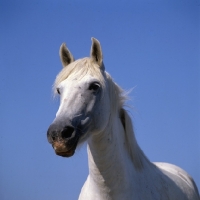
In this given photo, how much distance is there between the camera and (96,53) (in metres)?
4.09

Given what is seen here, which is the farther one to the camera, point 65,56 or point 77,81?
point 65,56

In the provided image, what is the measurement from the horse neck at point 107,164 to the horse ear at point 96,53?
0.79m

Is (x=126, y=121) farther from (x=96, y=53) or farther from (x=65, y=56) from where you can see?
(x=65, y=56)

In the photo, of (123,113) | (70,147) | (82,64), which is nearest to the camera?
(70,147)

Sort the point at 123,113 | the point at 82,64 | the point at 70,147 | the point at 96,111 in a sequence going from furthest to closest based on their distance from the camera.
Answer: the point at 123,113 < the point at 82,64 < the point at 96,111 < the point at 70,147

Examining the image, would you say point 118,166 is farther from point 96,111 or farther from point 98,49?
point 98,49

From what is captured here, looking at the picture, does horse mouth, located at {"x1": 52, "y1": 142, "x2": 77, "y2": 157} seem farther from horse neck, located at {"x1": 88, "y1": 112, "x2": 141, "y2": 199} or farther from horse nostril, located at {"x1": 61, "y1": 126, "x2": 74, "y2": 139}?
horse neck, located at {"x1": 88, "y1": 112, "x2": 141, "y2": 199}

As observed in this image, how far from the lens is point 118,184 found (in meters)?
3.67

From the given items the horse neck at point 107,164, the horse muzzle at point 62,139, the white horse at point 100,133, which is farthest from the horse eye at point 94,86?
Result: the horse muzzle at point 62,139

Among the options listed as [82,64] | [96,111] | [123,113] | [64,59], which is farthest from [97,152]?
[64,59]

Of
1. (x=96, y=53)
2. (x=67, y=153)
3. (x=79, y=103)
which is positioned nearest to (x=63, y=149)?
(x=67, y=153)

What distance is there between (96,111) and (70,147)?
54 centimetres

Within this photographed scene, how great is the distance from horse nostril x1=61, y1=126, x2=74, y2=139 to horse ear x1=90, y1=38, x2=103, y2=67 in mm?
1074

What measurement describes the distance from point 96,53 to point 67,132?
49.8 inches
